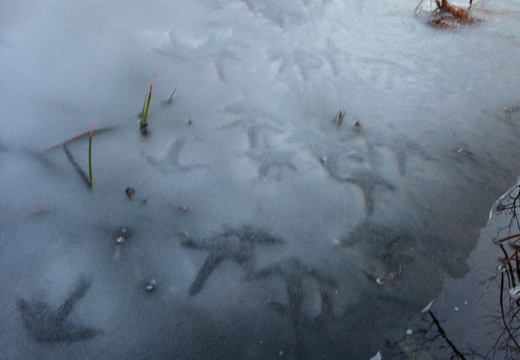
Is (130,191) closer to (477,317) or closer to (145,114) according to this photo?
(145,114)

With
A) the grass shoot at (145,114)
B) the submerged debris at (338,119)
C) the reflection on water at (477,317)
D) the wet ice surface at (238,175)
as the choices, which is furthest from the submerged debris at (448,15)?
the grass shoot at (145,114)

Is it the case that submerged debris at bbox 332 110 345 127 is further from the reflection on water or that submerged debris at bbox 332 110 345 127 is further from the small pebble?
the small pebble

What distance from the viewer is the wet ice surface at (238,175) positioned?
127cm

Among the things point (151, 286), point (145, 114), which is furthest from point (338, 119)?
point (151, 286)

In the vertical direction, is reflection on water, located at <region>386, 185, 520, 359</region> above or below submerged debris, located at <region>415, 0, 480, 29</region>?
below

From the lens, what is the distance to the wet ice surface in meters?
1.27

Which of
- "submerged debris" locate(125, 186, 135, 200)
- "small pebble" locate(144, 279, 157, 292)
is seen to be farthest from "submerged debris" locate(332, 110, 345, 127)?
"small pebble" locate(144, 279, 157, 292)

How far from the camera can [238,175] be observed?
5.35 feet

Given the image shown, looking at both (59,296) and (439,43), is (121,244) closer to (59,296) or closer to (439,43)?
(59,296)

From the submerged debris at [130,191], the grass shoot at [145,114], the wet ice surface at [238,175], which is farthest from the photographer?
the grass shoot at [145,114]

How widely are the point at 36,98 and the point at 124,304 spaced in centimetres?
86

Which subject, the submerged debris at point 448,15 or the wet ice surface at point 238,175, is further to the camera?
the submerged debris at point 448,15

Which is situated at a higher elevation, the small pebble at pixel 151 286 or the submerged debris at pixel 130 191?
the submerged debris at pixel 130 191

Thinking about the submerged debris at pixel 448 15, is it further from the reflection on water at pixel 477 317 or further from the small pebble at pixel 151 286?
the small pebble at pixel 151 286
